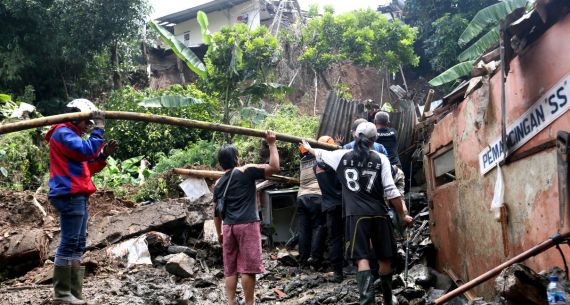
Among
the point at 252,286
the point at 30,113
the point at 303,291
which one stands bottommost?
the point at 303,291

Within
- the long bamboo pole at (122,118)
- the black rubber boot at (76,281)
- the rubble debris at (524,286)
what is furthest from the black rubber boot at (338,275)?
the rubble debris at (524,286)

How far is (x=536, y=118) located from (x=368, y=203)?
1.83 m

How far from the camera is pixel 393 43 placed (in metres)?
20.4

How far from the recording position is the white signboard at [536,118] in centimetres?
362

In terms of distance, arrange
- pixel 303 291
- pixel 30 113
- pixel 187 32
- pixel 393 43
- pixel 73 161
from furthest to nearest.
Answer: pixel 187 32
pixel 393 43
pixel 30 113
pixel 303 291
pixel 73 161

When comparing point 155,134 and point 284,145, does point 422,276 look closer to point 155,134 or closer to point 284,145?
point 284,145

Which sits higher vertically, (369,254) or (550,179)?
(550,179)

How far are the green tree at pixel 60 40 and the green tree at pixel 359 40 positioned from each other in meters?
7.16

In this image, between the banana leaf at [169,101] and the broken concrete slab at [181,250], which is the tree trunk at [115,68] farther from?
the broken concrete slab at [181,250]

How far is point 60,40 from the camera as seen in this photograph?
18797 millimetres

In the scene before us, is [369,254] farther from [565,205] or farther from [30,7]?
[30,7]

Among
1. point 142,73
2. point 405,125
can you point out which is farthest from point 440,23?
point 142,73

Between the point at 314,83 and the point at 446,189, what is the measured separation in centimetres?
1716

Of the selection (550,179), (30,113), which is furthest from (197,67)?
(550,179)
